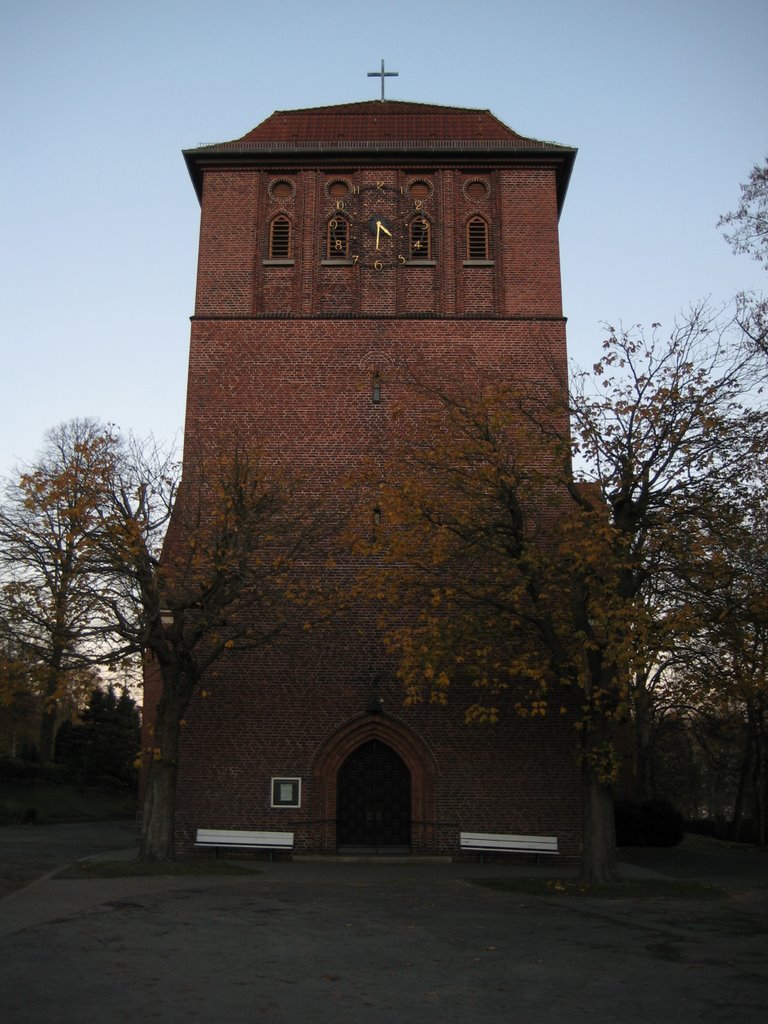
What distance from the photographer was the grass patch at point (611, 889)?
14547 millimetres

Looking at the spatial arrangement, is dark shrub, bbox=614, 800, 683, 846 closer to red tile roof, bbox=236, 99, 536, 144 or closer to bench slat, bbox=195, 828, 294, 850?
bench slat, bbox=195, 828, 294, 850

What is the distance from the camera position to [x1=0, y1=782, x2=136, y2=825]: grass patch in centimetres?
3222

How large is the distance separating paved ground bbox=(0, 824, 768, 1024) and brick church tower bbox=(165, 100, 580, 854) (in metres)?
3.98

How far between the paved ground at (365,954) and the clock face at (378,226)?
13737mm

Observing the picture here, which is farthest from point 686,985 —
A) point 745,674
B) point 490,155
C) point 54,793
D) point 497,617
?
point 54,793

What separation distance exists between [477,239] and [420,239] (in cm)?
133

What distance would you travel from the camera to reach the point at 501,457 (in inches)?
644

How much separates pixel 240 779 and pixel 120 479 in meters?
6.31

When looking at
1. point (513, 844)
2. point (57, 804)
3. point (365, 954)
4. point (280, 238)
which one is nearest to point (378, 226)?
point (280, 238)

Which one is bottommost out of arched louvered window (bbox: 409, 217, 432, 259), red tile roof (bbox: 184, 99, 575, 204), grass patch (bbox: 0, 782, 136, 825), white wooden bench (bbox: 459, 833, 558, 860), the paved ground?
the paved ground

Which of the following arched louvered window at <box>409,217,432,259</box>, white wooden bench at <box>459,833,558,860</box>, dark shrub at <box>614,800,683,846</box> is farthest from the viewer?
dark shrub at <box>614,800,683,846</box>

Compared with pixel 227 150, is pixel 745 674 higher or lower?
lower

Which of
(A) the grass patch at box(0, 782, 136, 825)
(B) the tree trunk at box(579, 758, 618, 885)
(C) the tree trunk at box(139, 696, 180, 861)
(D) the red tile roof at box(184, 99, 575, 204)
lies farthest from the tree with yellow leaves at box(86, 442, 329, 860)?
(A) the grass patch at box(0, 782, 136, 825)

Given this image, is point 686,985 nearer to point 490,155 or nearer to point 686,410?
point 686,410
